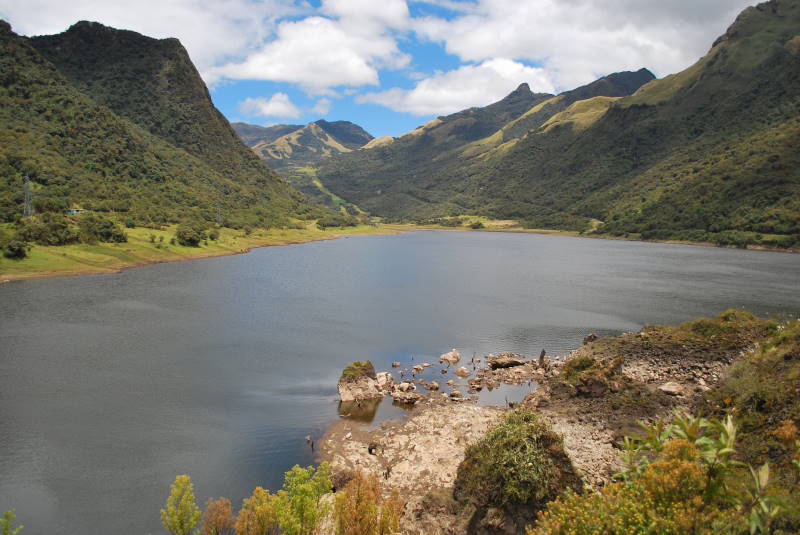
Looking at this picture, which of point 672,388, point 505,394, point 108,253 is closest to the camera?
point 672,388

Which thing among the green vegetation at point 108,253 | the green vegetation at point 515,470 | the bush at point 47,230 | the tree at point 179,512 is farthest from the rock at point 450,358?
the bush at point 47,230

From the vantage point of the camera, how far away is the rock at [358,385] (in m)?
45.0

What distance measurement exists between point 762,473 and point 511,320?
6539 cm

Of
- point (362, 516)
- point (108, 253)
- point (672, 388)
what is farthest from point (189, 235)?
point (362, 516)

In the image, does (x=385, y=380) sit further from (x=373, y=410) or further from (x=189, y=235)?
(x=189, y=235)

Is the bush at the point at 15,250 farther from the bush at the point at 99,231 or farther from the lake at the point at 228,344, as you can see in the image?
the bush at the point at 99,231

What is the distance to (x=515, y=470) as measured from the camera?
23.5 metres

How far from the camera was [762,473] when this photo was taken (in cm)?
1357

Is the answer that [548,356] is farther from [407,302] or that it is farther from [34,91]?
[34,91]

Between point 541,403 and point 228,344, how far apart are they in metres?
42.4

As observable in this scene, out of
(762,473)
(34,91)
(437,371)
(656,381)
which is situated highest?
(34,91)

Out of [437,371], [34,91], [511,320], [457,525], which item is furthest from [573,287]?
[34,91]

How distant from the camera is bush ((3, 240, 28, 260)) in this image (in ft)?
315

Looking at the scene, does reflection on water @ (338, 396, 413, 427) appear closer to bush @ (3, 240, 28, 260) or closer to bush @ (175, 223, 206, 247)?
bush @ (3, 240, 28, 260)
